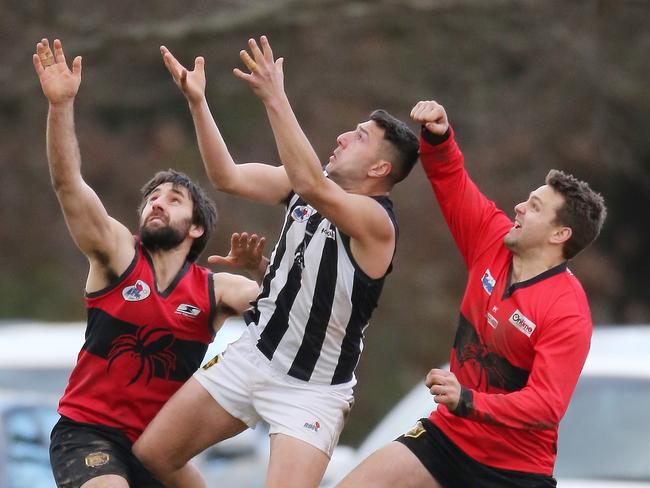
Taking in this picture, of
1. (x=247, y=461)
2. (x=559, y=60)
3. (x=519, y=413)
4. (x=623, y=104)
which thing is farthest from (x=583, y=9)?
(x=519, y=413)

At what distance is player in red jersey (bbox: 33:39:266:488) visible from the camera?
5707 mm

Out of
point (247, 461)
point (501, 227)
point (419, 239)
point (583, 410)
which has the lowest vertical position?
point (247, 461)

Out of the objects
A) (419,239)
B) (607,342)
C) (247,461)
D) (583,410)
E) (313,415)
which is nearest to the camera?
(313,415)

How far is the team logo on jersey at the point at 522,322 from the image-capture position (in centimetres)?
563

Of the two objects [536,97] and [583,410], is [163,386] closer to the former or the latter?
[583,410]

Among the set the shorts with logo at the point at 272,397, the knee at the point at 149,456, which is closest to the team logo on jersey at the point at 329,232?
the shorts with logo at the point at 272,397

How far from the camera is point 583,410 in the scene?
7461 millimetres

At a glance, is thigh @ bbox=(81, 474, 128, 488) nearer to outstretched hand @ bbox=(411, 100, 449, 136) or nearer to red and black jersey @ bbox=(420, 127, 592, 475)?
red and black jersey @ bbox=(420, 127, 592, 475)

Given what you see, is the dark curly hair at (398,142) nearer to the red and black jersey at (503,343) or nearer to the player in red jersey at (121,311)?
the red and black jersey at (503,343)

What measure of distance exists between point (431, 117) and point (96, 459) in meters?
2.01

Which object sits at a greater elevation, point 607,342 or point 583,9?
point 583,9

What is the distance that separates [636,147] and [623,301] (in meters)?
3.64

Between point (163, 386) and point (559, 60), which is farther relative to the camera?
point (559, 60)

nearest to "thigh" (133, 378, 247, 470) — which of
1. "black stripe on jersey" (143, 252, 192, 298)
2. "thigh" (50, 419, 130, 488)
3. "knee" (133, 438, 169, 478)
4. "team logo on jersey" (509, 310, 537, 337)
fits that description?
"knee" (133, 438, 169, 478)
